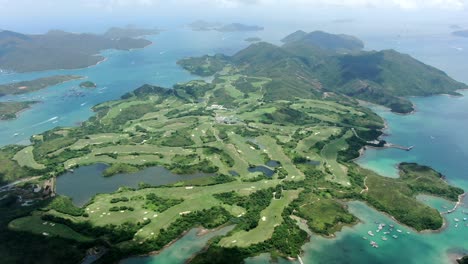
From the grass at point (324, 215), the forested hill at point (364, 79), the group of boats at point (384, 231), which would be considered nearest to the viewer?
the group of boats at point (384, 231)

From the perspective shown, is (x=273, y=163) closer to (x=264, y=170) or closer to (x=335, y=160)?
(x=264, y=170)

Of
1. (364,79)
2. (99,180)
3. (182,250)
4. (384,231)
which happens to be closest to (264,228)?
(182,250)

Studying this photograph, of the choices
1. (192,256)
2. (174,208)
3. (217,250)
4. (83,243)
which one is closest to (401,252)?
(217,250)

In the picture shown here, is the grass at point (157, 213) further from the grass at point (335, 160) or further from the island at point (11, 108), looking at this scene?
the island at point (11, 108)

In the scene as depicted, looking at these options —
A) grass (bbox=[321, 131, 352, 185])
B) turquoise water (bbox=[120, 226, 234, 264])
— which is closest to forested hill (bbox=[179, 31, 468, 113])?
grass (bbox=[321, 131, 352, 185])

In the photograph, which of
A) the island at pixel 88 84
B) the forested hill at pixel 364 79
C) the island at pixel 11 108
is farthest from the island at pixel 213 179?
the island at pixel 88 84

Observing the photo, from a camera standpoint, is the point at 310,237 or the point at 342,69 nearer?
the point at 310,237

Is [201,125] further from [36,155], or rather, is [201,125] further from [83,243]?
[83,243]
